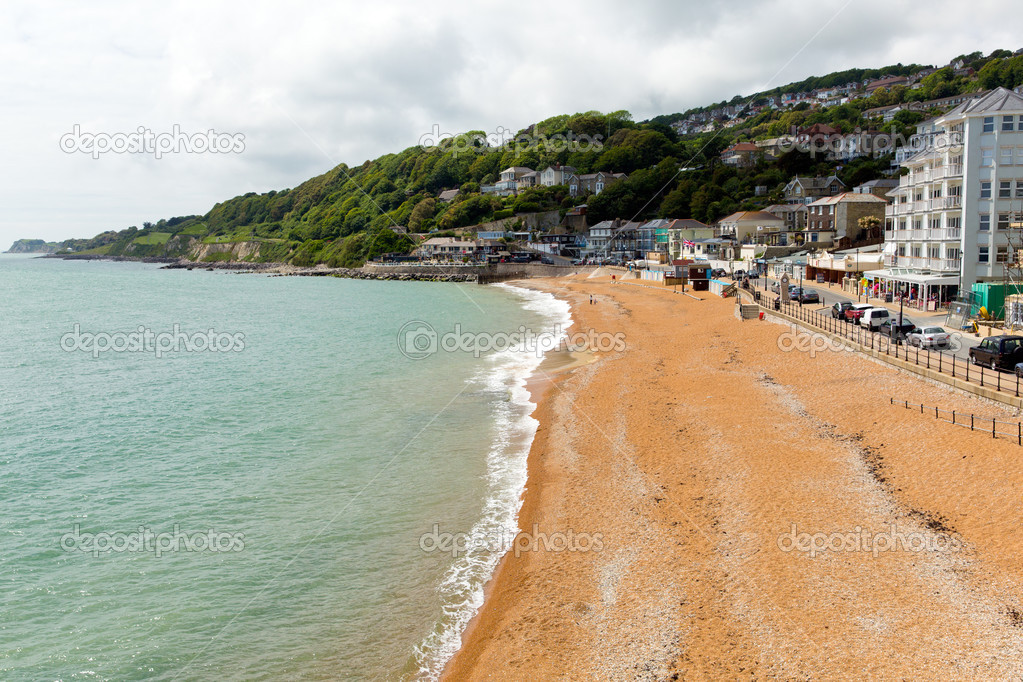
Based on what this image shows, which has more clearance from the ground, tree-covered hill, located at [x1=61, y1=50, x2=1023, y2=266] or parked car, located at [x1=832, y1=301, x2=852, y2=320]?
tree-covered hill, located at [x1=61, y1=50, x2=1023, y2=266]

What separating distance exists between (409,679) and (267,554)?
5587 millimetres

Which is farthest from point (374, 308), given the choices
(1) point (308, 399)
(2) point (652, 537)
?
(2) point (652, 537)

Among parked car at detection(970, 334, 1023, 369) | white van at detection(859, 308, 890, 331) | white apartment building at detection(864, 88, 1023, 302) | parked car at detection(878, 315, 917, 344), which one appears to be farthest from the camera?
white apartment building at detection(864, 88, 1023, 302)

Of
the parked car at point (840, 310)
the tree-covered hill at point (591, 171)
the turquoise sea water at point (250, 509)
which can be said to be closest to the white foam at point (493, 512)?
the turquoise sea water at point (250, 509)

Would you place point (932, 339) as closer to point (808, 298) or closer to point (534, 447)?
point (534, 447)

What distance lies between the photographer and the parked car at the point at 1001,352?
1956cm

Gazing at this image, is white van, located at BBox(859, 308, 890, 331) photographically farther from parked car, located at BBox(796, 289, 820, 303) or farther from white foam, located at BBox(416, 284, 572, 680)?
white foam, located at BBox(416, 284, 572, 680)

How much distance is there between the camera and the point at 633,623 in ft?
36.5

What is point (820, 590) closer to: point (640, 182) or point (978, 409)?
point (978, 409)

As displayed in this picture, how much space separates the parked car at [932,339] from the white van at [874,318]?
157 inches

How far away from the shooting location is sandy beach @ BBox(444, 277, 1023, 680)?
398 inches

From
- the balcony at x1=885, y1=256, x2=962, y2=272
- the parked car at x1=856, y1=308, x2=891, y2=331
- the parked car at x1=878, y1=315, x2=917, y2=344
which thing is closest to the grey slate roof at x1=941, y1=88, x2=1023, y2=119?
the balcony at x1=885, y1=256, x2=962, y2=272

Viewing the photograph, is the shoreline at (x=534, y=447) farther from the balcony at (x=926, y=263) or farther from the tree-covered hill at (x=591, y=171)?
the tree-covered hill at (x=591, y=171)

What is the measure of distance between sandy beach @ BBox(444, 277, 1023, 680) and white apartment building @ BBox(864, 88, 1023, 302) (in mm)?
12796
